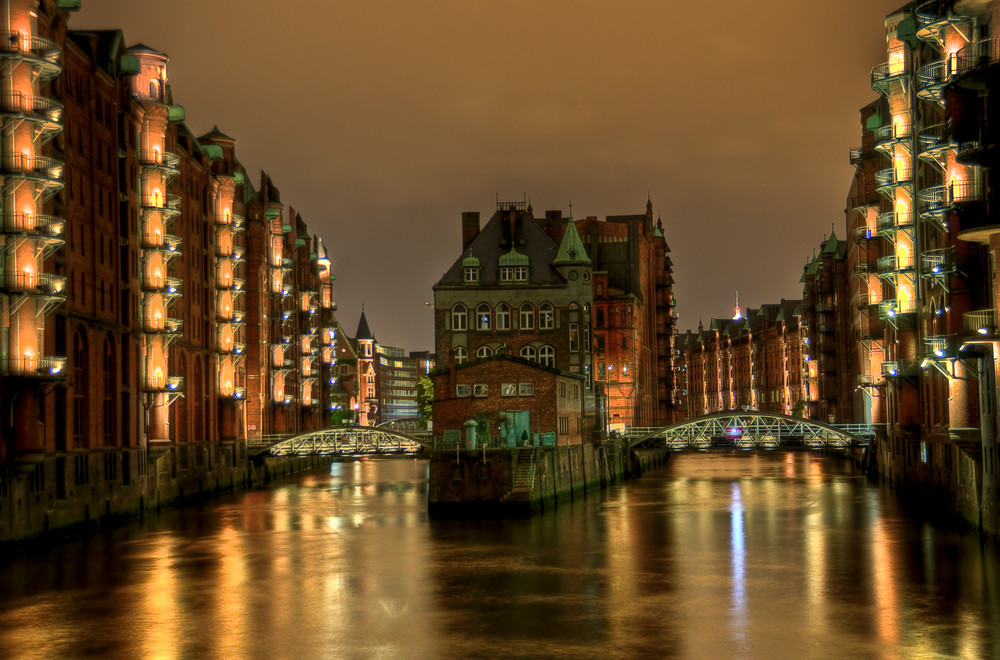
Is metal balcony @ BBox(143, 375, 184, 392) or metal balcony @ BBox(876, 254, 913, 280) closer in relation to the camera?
metal balcony @ BBox(876, 254, 913, 280)

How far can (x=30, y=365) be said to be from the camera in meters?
51.3

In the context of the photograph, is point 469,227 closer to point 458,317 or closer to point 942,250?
point 458,317

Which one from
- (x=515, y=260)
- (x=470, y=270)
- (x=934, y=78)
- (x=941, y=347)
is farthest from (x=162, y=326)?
(x=934, y=78)

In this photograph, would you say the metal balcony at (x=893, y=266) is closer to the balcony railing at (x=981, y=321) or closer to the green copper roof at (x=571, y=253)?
the balcony railing at (x=981, y=321)

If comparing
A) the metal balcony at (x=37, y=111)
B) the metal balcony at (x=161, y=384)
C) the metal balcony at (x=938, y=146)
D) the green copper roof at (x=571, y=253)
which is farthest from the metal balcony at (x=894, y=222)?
the metal balcony at (x=37, y=111)

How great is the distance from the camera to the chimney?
113062 mm

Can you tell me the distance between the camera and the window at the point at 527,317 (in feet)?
338

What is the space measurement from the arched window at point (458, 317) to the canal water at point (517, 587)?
105ft

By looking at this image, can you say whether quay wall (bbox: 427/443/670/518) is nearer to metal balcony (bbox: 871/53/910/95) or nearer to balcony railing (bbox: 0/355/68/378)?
balcony railing (bbox: 0/355/68/378)

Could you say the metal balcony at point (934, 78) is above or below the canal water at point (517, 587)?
above

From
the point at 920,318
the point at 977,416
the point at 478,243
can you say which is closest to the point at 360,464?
the point at 478,243

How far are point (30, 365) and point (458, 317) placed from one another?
54.3 meters

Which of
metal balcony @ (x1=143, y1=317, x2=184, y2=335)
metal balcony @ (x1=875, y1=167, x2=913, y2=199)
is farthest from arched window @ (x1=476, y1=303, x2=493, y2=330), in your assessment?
metal balcony @ (x1=875, y1=167, x2=913, y2=199)

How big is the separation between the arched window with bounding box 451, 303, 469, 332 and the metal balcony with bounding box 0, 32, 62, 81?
52424mm
